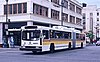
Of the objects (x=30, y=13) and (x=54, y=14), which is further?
(x=54, y=14)

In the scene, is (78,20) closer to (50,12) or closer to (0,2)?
(50,12)

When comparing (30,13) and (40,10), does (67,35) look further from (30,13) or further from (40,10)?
(40,10)

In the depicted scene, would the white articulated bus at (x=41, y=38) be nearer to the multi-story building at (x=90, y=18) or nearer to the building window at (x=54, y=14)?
the building window at (x=54, y=14)

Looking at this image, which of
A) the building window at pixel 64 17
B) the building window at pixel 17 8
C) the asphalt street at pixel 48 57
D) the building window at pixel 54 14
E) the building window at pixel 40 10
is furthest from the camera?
the building window at pixel 64 17

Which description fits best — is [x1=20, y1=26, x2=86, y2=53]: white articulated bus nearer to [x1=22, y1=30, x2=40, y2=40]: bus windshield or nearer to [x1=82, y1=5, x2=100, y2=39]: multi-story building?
[x1=22, y1=30, x2=40, y2=40]: bus windshield

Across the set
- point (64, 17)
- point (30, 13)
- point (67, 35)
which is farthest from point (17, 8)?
point (64, 17)

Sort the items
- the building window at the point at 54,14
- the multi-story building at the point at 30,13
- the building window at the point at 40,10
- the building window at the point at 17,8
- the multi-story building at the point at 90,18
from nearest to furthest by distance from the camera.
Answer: the multi-story building at the point at 30,13, the building window at the point at 17,8, the building window at the point at 40,10, the building window at the point at 54,14, the multi-story building at the point at 90,18

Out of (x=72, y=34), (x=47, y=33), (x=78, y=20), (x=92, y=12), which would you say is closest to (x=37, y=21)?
(x=72, y=34)

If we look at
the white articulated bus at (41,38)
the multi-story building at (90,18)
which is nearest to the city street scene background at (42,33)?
the white articulated bus at (41,38)

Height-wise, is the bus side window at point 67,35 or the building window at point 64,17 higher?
the building window at point 64,17

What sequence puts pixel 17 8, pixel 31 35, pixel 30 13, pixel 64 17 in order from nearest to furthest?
1. pixel 31 35
2. pixel 30 13
3. pixel 17 8
4. pixel 64 17

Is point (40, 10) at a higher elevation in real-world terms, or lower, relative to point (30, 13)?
higher

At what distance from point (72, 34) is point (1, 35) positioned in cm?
2043

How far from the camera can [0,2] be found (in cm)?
5125
